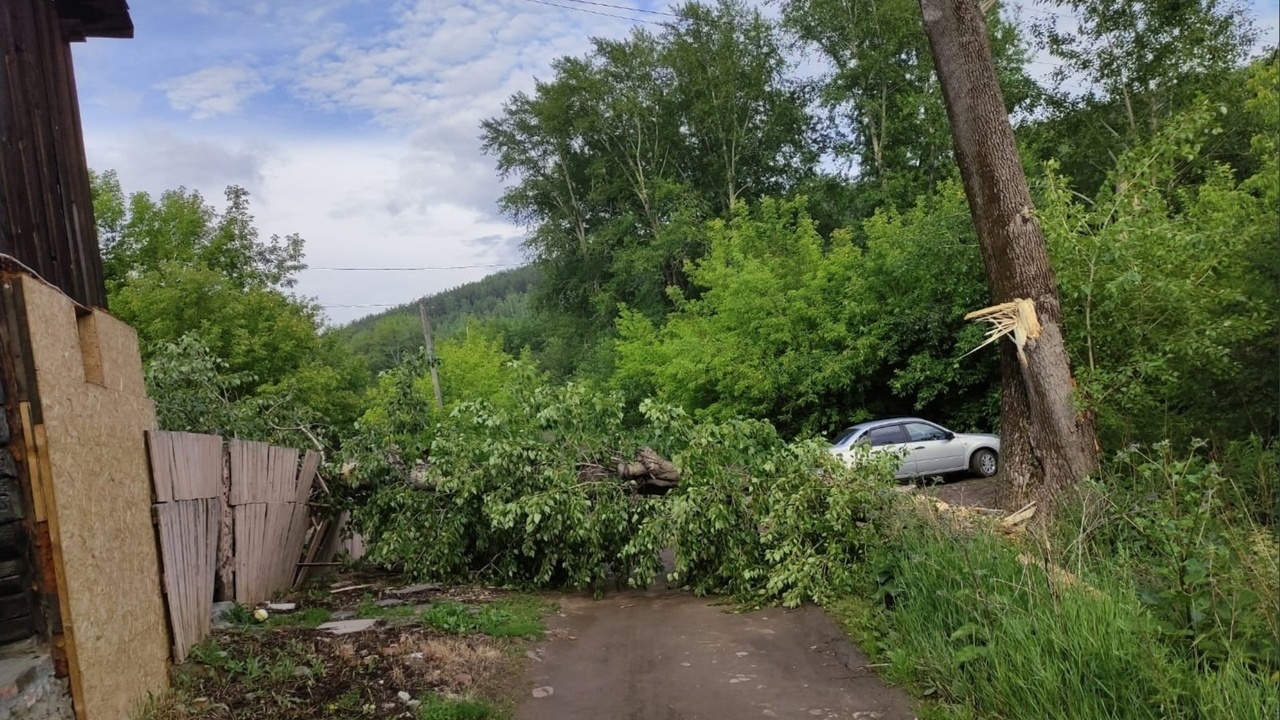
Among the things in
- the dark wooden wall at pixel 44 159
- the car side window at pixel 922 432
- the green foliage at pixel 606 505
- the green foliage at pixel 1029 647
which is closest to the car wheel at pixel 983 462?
the car side window at pixel 922 432

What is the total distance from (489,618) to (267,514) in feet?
8.13

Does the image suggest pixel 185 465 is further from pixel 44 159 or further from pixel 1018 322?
pixel 1018 322

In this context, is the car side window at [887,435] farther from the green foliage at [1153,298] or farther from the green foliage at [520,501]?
the green foliage at [520,501]

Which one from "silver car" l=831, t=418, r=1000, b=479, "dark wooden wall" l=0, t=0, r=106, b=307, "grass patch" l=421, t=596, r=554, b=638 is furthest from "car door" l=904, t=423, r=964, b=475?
"dark wooden wall" l=0, t=0, r=106, b=307

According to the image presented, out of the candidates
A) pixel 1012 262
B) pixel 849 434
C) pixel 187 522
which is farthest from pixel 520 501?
pixel 849 434

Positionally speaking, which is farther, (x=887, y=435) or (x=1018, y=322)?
(x=887, y=435)

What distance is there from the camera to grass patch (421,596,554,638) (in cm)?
655

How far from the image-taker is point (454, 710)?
4.67 m

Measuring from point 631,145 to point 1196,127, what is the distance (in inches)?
1012

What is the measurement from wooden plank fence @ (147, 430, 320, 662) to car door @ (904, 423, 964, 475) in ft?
35.0

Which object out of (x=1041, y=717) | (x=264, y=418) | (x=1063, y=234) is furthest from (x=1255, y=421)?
(x=264, y=418)

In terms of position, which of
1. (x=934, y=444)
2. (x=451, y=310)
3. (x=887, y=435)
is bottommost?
(x=934, y=444)

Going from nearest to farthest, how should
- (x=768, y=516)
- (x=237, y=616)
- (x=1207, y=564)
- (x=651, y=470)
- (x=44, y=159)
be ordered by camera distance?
(x=1207, y=564), (x=44, y=159), (x=237, y=616), (x=768, y=516), (x=651, y=470)

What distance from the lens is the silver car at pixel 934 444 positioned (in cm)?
1522
